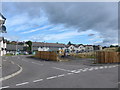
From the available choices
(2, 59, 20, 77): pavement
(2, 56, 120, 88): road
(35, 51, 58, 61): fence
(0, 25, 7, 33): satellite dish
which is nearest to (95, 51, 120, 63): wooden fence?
(35, 51, 58, 61): fence

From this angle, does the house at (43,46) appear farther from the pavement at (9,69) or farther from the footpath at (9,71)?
the footpath at (9,71)

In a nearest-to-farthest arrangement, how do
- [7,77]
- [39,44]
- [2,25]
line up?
[7,77]
[2,25]
[39,44]

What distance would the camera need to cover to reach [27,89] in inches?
253

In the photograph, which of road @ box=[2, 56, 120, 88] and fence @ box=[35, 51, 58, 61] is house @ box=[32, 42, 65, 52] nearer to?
fence @ box=[35, 51, 58, 61]

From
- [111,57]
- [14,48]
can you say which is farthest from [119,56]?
[14,48]

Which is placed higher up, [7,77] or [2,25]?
[2,25]

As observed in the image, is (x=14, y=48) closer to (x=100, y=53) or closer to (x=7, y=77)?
(x=100, y=53)

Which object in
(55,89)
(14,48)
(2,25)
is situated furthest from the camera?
(14,48)

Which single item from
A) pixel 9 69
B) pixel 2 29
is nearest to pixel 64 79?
pixel 9 69

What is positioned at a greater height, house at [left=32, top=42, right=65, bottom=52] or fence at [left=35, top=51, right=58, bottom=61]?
house at [left=32, top=42, right=65, bottom=52]

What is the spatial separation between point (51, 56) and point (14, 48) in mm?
60528

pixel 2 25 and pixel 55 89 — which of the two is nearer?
pixel 55 89

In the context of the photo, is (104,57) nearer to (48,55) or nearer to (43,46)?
(48,55)

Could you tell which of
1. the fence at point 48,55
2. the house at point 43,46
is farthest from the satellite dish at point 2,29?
the house at point 43,46
